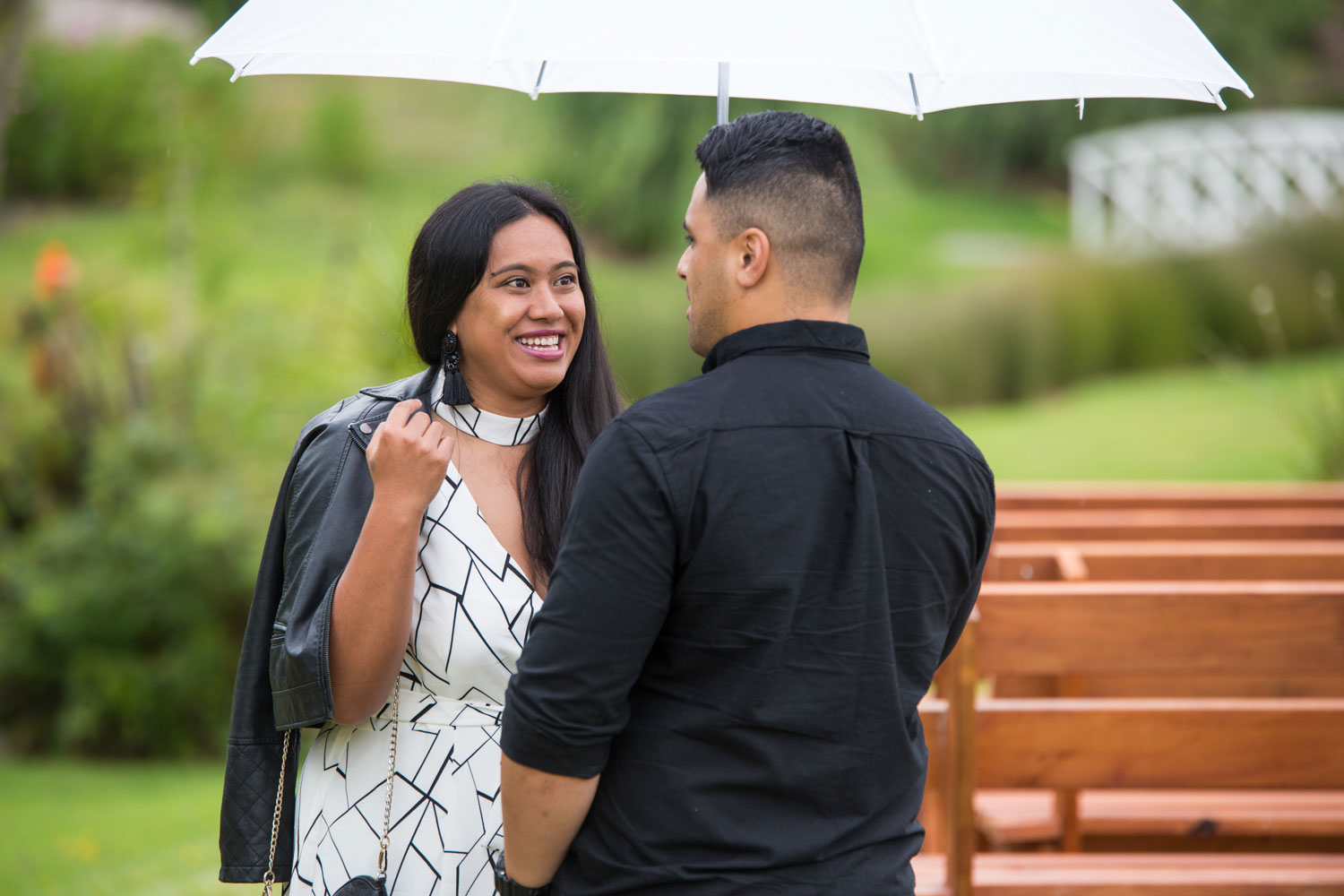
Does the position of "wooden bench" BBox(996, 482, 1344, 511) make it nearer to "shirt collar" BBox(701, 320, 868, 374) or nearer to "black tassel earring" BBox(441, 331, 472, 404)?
"black tassel earring" BBox(441, 331, 472, 404)

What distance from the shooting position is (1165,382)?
12.9m

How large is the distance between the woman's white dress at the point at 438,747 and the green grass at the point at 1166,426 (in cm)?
821

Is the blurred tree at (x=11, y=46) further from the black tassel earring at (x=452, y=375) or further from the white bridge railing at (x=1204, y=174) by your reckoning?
the white bridge railing at (x=1204, y=174)

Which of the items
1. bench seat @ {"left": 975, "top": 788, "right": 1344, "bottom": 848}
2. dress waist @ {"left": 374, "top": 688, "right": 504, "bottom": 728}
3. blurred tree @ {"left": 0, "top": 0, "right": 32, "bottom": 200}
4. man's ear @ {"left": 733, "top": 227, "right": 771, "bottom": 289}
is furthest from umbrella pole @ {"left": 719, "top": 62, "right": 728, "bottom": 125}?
blurred tree @ {"left": 0, "top": 0, "right": 32, "bottom": 200}

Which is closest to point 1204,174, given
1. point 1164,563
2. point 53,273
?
point 53,273

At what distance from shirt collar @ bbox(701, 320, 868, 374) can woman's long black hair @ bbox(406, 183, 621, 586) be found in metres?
0.81

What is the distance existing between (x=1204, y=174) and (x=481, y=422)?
897 inches

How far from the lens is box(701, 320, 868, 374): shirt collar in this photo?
166cm

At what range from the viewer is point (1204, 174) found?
22.2 m

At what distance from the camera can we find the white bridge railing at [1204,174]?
21438mm

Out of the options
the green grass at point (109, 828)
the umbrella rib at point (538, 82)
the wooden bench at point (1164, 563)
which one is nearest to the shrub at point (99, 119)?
Result: the green grass at point (109, 828)

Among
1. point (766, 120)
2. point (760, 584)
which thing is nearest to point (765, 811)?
point (760, 584)

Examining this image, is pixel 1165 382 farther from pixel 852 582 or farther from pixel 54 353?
pixel 852 582

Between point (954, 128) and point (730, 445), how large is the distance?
29.3 m
